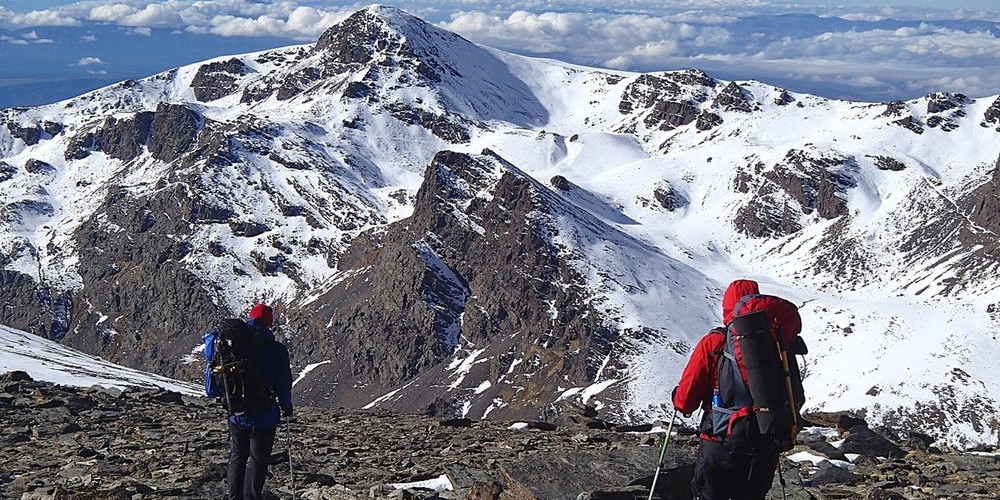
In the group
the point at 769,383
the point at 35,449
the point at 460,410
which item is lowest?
the point at 460,410

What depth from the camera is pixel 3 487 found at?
2150cm

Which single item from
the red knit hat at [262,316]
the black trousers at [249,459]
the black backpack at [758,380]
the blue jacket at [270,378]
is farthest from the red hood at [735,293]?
the black trousers at [249,459]

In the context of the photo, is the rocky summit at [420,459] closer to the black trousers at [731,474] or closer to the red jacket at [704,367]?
the black trousers at [731,474]

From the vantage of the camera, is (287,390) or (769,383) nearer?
(769,383)

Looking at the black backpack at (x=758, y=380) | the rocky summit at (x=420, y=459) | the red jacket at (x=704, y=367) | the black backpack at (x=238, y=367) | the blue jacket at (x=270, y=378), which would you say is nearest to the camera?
the black backpack at (x=758, y=380)

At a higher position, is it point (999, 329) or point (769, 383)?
point (769, 383)

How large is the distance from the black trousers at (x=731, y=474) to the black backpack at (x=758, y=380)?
0.70ft

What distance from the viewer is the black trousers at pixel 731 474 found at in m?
14.0

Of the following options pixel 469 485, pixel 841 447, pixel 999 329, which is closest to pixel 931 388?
pixel 999 329

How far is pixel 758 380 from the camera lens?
1336 centimetres

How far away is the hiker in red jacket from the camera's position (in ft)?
45.7

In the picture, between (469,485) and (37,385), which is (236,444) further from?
(37,385)

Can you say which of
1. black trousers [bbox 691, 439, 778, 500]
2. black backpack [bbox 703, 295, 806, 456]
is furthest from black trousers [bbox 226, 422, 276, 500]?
black backpack [bbox 703, 295, 806, 456]

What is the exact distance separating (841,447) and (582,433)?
7.90m
